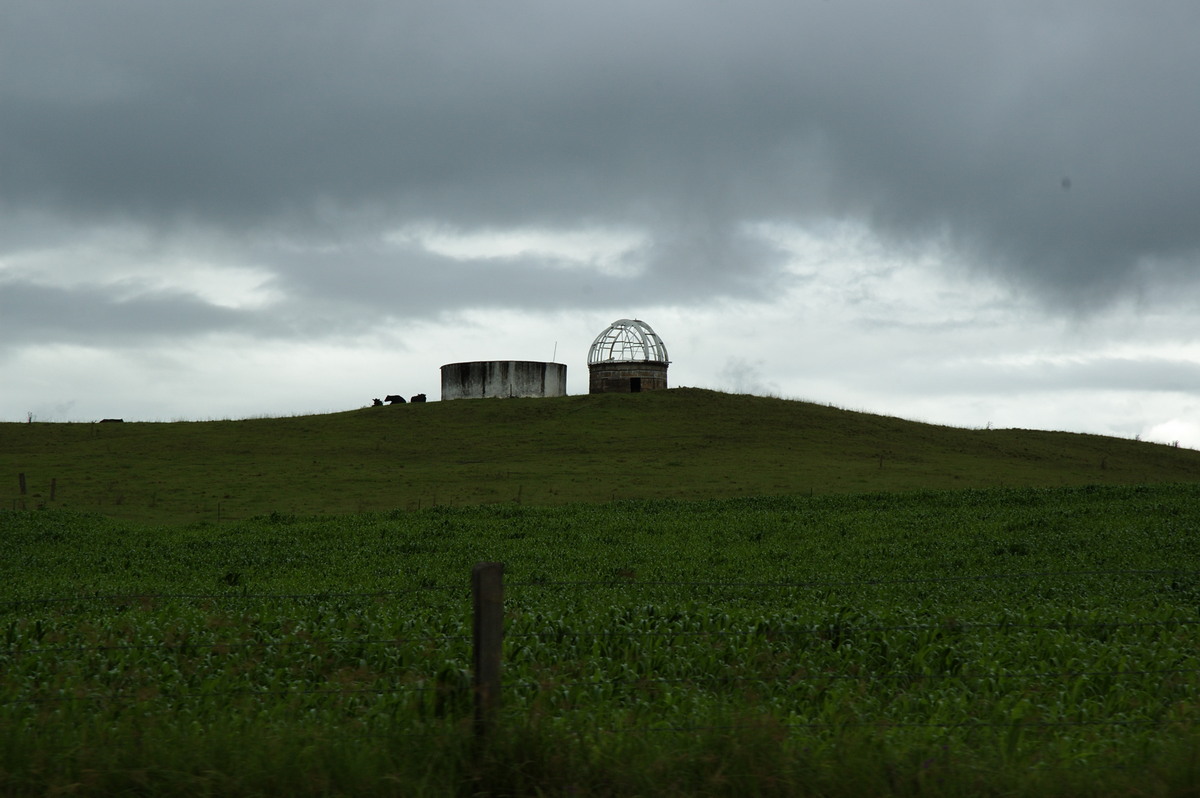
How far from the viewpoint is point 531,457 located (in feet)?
185

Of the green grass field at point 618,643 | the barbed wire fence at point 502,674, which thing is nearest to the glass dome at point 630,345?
the green grass field at point 618,643

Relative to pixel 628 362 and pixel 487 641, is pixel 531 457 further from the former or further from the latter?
pixel 487 641

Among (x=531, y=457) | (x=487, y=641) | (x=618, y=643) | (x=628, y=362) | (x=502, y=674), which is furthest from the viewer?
(x=628, y=362)

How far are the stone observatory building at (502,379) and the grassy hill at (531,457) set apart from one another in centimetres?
648

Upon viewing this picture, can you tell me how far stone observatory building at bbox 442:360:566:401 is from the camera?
84375 millimetres

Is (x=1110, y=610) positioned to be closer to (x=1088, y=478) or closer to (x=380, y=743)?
(x=380, y=743)

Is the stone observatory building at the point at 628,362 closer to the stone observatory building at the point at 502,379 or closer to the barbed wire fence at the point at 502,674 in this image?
the stone observatory building at the point at 502,379

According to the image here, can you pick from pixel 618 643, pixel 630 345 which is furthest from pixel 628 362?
pixel 618 643

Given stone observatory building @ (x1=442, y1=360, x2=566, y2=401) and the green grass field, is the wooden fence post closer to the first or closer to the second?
the green grass field

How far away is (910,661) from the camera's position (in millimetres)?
11648

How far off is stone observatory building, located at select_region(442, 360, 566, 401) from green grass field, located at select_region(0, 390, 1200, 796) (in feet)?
133

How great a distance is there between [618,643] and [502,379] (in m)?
72.7

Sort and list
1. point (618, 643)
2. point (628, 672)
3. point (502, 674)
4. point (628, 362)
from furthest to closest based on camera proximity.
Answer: point (628, 362)
point (618, 643)
point (628, 672)
point (502, 674)

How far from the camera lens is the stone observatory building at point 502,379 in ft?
277
